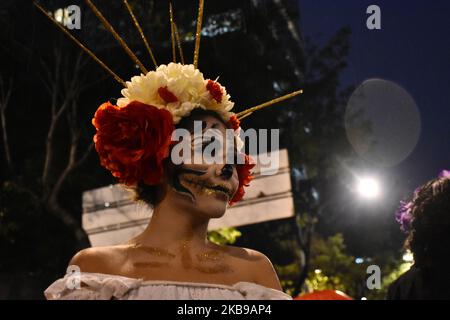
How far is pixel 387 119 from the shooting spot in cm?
1747

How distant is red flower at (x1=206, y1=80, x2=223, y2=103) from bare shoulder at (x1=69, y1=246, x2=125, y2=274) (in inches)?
33.0

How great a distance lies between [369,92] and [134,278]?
57.7 ft

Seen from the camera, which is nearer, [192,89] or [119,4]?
[192,89]

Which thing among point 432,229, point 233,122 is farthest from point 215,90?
point 432,229

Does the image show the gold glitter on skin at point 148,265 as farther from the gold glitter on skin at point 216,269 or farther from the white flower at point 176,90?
the white flower at point 176,90

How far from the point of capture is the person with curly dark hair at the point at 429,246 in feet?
12.1

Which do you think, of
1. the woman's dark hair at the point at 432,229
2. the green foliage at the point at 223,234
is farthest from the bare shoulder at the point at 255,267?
the green foliage at the point at 223,234

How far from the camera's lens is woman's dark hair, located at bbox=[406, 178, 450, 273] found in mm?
3710

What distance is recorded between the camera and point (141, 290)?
7.70 ft

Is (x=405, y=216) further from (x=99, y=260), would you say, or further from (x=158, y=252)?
(x=99, y=260)

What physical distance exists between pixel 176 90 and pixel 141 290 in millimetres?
929

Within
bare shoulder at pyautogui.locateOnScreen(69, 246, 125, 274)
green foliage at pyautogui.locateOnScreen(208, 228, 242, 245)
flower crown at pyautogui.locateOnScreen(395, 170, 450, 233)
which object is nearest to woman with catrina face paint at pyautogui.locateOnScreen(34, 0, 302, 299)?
bare shoulder at pyautogui.locateOnScreen(69, 246, 125, 274)
